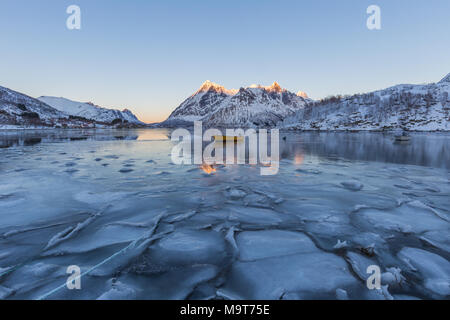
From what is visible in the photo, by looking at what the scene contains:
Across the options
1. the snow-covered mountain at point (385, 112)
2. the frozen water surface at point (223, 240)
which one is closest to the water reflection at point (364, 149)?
the frozen water surface at point (223, 240)

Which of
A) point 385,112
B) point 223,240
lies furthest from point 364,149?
point 385,112

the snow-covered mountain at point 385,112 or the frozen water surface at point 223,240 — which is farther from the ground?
the snow-covered mountain at point 385,112

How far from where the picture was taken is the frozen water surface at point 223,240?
261 centimetres

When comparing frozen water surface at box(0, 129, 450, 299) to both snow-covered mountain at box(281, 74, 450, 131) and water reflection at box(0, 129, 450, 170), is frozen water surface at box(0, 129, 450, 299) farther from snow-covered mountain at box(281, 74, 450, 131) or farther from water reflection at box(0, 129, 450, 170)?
snow-covered mountain at box(281, 74, 450, 131)

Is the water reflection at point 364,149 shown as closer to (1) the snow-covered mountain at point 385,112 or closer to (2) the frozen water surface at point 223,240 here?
(2) the frozen water surface at point 223,240

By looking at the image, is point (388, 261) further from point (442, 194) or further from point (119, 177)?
point (119, 177)

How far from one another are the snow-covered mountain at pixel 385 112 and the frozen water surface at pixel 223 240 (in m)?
104

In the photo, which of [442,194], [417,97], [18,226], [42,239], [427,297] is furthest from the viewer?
[417,97]

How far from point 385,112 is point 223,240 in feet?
471

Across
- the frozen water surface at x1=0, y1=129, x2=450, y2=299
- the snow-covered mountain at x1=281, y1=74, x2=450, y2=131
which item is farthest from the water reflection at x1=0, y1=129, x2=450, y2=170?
the snow-covered mountain at x1=281, y1=74, x2=450, y2=131
